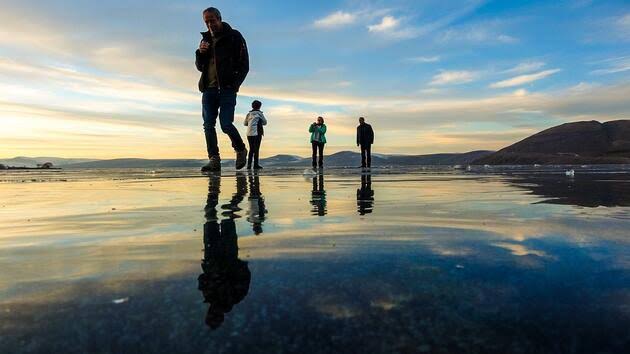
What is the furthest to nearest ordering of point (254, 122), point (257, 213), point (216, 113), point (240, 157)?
1. point (254, 122)
2. point (240, 157)
3. point (216, 113)
4. point (257, 213)

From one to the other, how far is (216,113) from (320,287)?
6.78 metres

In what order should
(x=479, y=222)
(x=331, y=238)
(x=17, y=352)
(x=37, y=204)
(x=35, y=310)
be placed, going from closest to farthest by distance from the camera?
(x=17, y=352)
(x=35, y=310)
(x=331, y=238)
(x=479, y=222)
(x=37, y=204)

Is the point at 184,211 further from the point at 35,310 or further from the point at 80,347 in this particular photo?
the point at 80,347

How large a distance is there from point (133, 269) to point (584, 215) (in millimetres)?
2225

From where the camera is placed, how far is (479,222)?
219 cm

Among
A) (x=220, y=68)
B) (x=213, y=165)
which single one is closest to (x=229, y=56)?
(x=220, y=68)

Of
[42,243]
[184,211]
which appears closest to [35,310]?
[42,243]

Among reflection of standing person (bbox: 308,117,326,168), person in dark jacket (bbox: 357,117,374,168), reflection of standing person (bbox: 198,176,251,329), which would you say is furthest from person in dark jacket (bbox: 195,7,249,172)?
person in dark jacket (bbox: 357,117,374,168)

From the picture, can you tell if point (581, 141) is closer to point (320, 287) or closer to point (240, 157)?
point (240, 157)

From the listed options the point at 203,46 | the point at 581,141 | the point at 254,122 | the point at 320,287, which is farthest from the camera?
the point at 581,141

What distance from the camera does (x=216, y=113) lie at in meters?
7.56

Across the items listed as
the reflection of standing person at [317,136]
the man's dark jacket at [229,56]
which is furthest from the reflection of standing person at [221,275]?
the reflection of standing person at [317,136]

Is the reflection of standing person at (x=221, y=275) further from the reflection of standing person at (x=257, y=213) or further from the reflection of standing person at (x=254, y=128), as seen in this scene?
the reflection of standing person at (x=254, y=128)

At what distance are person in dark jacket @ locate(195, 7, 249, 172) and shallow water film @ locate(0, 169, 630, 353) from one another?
517 cm
